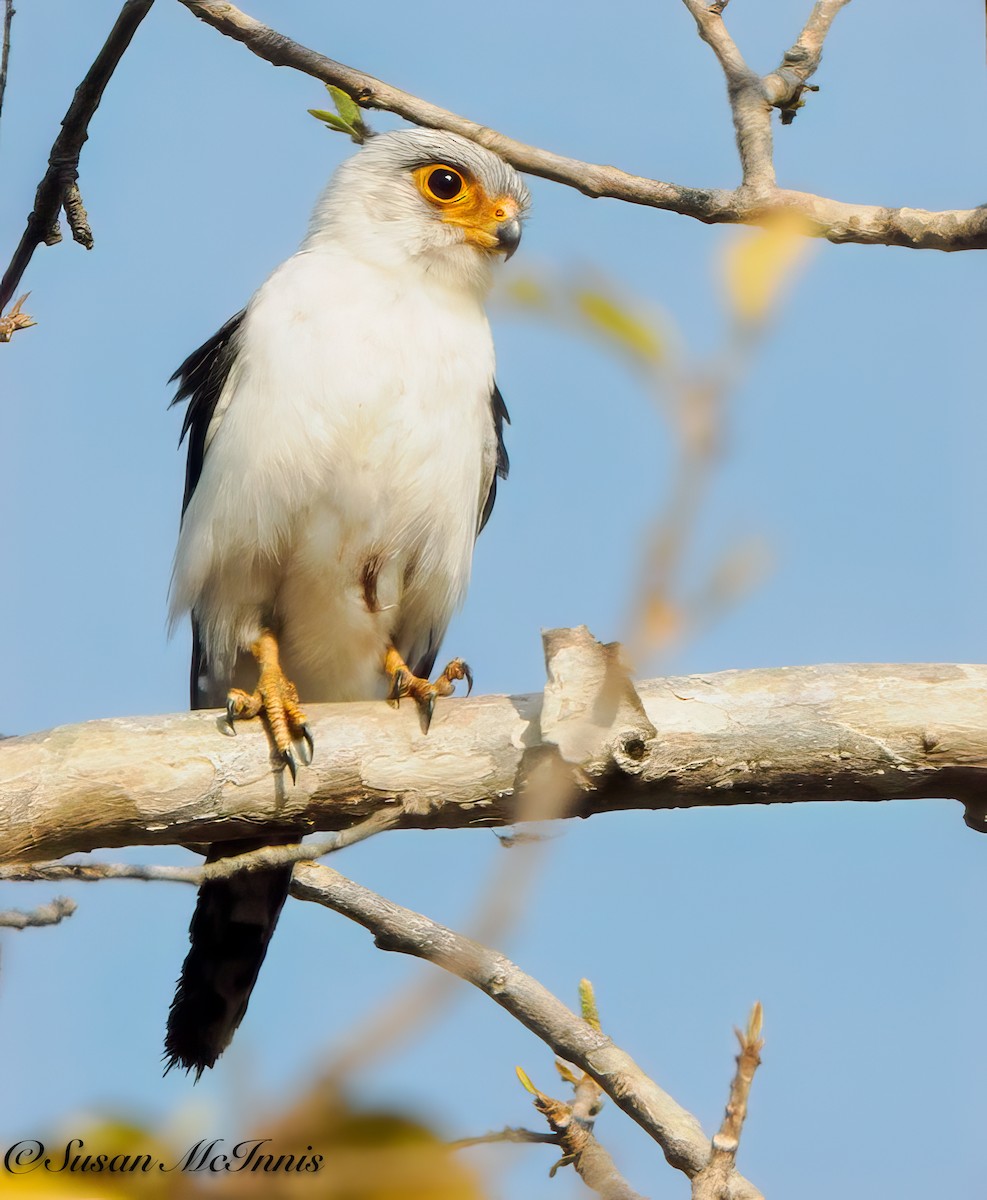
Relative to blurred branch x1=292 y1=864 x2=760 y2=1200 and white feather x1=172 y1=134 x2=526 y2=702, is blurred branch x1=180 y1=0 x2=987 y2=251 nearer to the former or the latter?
white feather x1=172 y1=134 x2=526 y2=702

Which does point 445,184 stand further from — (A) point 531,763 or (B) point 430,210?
(A) point 531,763

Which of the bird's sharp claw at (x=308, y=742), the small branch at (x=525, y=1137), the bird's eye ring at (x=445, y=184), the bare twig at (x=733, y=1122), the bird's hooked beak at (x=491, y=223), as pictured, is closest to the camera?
the bare twig at (x=733, y=1122)

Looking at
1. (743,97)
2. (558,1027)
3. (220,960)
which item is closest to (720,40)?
(743,97)

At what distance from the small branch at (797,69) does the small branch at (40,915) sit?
271 centimetres

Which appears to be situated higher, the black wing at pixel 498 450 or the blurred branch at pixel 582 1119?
the black wing at pixel 498 450

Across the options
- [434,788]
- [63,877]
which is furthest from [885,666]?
[63,877]

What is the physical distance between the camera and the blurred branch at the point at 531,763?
135 inches

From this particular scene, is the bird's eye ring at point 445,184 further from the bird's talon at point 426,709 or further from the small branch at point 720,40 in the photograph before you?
the bird's talon at point 426,709

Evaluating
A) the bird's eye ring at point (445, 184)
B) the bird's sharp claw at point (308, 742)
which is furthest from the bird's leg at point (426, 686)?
the bird's eye ring at point (445, 184)

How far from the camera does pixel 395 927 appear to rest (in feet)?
12.3

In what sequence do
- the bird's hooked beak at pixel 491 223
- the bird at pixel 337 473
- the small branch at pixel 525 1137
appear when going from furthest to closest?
the bird's hooked beak at pixel 491 223 → the bird at pixel 337 473 → the small branch at pixel 525 1137

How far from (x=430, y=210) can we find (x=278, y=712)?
2.29 metres

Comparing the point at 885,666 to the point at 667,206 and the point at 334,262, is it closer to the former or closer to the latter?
the point at 667,206

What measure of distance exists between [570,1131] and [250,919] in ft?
5.31
